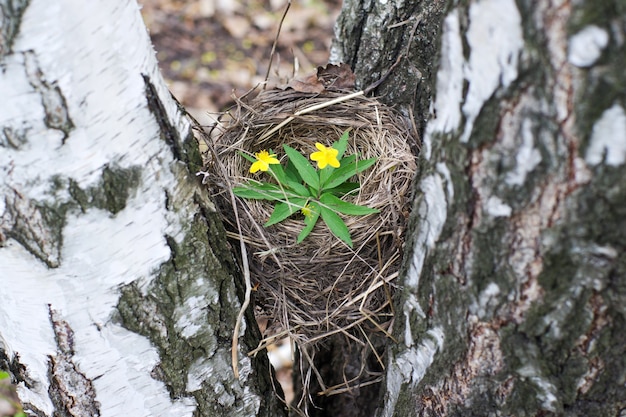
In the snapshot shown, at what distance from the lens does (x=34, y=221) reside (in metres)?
1.06

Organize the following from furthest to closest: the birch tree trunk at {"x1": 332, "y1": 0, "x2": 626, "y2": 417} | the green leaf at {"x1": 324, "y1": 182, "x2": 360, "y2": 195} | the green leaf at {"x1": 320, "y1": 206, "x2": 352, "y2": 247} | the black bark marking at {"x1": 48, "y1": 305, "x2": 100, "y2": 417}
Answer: the green leaf at {"x1": 324, "y1": 182, "x2": 360, "y2": 195} < the green leaf at {"x1": 320, "y1": 206, "x2": 352, "y2": 247} < the black bark marking at {"x1": 48, "y1": 305, "x2": 100, "y2": 417} < the birch tree trunk at {"x1": 332, "y1": 0, "x2": 626, "y2": 417}

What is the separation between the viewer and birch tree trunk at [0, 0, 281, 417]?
960mm

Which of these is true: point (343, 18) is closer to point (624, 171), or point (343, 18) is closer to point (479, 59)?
point (479, 59)

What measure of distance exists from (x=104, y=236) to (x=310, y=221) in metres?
0.57

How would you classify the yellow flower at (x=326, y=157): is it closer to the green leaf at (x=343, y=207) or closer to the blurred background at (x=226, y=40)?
the green leaf at (x=343, y=207)

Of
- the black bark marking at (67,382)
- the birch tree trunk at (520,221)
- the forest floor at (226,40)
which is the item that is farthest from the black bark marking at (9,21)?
the forest floor at (226,40)

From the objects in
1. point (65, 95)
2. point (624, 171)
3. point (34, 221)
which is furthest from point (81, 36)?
point (624, 171)

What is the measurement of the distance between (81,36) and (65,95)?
102mm

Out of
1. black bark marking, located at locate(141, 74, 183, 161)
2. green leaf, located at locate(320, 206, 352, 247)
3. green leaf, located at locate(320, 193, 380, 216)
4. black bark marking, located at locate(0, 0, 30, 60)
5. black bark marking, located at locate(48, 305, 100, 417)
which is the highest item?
black bark marking, located at locate(0, 0, 30, 60)

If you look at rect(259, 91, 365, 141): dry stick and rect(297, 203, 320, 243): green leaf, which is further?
rect(259, 91, 365, 141): dry stick

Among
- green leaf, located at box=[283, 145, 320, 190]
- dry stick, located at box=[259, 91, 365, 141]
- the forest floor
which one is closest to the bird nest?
dry stick, located at box=[259, 91, 365, 141]

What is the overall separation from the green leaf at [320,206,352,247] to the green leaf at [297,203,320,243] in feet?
0.06

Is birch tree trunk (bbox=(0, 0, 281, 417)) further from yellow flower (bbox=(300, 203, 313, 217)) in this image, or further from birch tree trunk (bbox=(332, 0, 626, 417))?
birch tree trunk (bbox=(332, 0, 626, 417))

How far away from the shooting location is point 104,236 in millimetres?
1106
